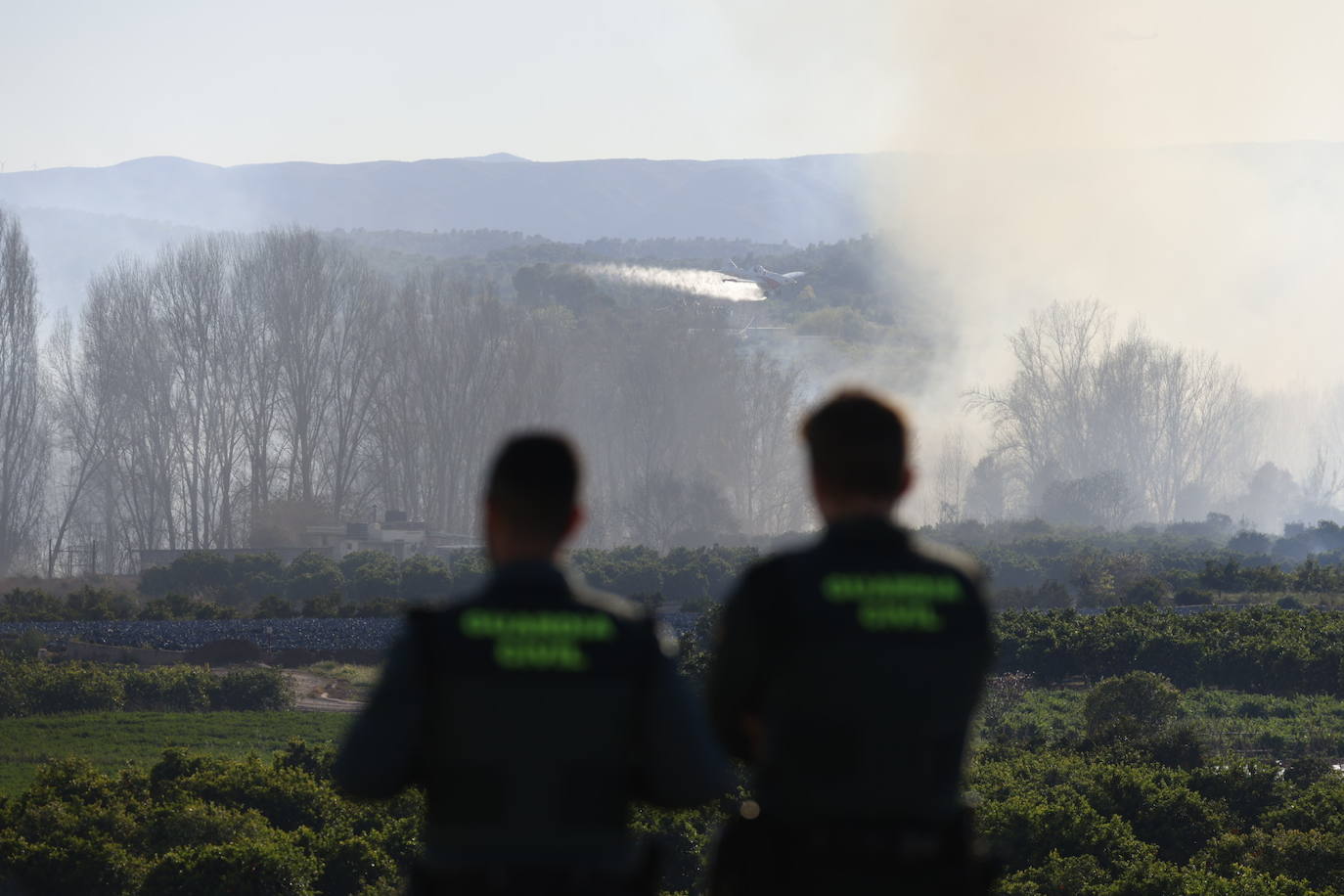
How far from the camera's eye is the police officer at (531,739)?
3053 mm

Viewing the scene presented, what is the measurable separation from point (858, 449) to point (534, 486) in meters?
0.66

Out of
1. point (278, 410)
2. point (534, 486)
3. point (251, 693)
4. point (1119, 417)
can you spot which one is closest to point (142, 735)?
point (251, 693)

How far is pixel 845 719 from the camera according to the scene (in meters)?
3.10

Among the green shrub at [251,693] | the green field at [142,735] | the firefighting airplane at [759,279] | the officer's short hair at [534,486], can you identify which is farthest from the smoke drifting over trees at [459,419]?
the officer's short hair at [534,486]

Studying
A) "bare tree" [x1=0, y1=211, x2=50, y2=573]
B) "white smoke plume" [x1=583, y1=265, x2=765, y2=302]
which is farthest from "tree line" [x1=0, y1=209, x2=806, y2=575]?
"white smoke plume" [x1=583, y1=265, x2=765, y2=302]

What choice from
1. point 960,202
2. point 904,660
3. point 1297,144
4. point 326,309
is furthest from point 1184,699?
point 1297,144

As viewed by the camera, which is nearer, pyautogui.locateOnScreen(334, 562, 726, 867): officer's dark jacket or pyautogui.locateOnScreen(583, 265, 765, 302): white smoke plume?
pyautogui.locateOnScreen(334, 562, 726, 867): officer's dark jacket

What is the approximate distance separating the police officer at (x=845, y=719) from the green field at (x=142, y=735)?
48.1ft

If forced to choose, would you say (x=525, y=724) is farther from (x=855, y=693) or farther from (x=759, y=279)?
(x=759, y=279)

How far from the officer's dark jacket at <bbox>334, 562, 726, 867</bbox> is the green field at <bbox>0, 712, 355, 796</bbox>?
14450 millimetres

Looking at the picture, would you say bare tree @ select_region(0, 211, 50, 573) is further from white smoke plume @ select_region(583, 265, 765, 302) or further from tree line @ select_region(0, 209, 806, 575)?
white smoke plume @ select_region(583, 265, 765, 302)

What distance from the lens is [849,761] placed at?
3100 mm

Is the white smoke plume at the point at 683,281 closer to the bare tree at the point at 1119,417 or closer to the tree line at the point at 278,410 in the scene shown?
the bare tree at the point at 1119,417

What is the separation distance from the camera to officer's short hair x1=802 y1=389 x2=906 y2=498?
3.25 metres
